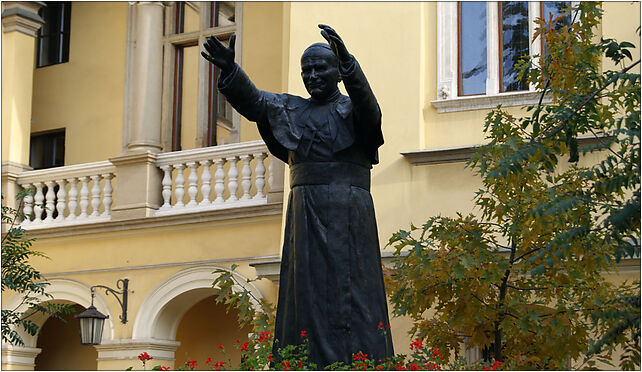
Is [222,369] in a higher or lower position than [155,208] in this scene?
lower

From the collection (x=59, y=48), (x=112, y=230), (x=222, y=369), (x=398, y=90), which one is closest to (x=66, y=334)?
(x=112, y=230)

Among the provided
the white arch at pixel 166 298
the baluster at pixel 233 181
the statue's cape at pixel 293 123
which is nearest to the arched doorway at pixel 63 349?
the white arch at pixel 166 298

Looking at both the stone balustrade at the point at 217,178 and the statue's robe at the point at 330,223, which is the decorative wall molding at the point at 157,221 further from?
the statue's robe at the point at 330,223

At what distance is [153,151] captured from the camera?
15930mm

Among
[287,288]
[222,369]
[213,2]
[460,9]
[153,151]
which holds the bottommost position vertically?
[222,369]

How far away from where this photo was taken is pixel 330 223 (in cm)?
613

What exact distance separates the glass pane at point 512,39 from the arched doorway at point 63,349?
346 inches

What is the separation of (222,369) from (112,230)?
367 inches

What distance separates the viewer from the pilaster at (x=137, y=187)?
607 inches

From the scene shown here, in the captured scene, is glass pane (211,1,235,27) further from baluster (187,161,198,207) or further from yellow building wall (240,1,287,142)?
baluster (187,161,198,207)

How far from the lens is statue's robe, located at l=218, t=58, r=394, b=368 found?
5.99 meters

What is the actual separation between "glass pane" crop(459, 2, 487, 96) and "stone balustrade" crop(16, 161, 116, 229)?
18.2 ft

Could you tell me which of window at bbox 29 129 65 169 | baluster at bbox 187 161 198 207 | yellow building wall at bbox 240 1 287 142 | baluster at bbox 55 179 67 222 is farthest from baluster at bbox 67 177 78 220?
window at bbox 29 129 65 169

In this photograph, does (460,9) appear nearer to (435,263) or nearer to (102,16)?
(435,263)
